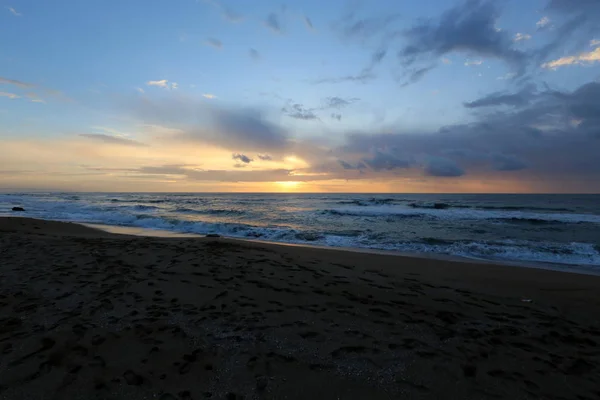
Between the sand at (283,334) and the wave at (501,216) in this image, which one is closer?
the sand at (283,334)

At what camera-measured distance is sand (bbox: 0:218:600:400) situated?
2.90 metres

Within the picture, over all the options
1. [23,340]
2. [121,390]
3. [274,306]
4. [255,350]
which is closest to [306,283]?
[274,306]

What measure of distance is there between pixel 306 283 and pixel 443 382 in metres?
3.33

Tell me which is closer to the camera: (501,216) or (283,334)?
(283,334)

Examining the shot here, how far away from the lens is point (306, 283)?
20.0 ft

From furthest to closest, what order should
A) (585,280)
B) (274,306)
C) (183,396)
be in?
(585,280)
(274,306)
(183,396)

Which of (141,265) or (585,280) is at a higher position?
(141,265)

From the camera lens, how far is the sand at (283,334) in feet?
9.50

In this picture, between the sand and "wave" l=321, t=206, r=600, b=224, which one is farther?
"wave" l=321, t=206, r=600, b=224

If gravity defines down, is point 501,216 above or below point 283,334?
below

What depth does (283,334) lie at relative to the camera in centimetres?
387

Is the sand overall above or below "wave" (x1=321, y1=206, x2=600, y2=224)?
above

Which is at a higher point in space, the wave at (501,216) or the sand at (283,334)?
the sand at (283,334)

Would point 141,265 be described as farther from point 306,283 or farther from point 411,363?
point 411,363
